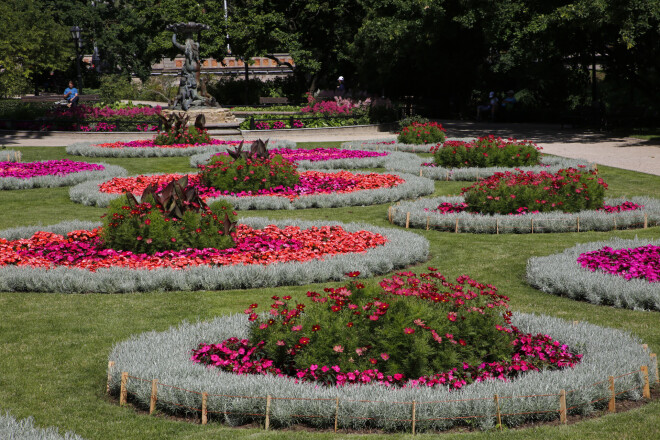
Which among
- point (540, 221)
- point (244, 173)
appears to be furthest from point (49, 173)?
point (540, 221)

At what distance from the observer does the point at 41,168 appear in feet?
58.9

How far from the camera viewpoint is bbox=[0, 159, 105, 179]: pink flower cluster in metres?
17.3

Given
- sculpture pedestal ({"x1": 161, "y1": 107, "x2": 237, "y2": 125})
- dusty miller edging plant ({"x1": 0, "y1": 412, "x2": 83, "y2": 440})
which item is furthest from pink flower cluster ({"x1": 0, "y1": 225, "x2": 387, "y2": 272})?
sculpture pedestal ({"x1": 161, "y1": 107, "x2": 237, "y2": 125})

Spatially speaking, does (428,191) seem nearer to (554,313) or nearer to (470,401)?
(554,313)

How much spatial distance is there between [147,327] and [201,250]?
2433mm

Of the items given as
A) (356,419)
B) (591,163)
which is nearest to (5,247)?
(356,419)

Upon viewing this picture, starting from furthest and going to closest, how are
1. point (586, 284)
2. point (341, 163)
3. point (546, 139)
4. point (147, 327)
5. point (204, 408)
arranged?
point (546, 139), point (341, 163), point (586, 284), point (147, 327), point (204, 408)

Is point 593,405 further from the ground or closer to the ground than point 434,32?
closer to the ground

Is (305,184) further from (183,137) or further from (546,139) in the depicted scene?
(546,139)

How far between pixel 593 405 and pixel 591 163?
1476 cm

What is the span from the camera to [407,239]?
10.1 m

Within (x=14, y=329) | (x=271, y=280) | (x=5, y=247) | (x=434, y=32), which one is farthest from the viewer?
(x=434, y=32)

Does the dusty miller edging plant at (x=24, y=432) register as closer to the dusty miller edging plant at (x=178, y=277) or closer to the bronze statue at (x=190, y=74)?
the dusty miller edging plant at (x=178, y=277)

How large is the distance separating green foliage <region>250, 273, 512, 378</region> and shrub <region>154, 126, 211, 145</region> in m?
17.9
